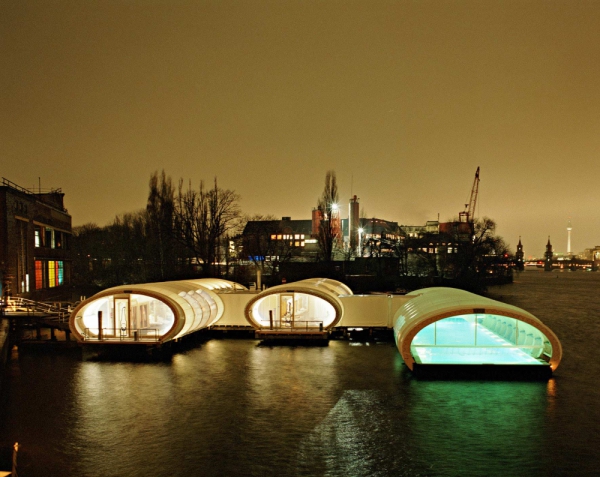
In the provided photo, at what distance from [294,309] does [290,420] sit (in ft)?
40.6

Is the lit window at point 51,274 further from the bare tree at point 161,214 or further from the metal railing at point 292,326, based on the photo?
the metal railing at point 292,326

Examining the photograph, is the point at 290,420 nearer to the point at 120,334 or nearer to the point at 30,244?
the point at 120,334

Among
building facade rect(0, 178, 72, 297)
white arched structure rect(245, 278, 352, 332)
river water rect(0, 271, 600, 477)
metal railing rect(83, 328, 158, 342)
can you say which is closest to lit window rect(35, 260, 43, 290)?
building facade rect(0, 178, 72, 297)

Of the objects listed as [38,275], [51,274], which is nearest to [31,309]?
[38,275]

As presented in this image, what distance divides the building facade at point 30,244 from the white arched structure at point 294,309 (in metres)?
18.7

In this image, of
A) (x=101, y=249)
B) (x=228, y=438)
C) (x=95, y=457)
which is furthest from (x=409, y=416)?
(x=101, y=249)

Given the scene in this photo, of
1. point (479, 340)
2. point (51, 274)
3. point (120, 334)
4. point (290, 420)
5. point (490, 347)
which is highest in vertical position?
point (51, 274)

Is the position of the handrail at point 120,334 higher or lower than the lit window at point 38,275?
lower

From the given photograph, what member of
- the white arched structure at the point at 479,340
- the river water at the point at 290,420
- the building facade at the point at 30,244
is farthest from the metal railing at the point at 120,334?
the building facade at the point at 30,244

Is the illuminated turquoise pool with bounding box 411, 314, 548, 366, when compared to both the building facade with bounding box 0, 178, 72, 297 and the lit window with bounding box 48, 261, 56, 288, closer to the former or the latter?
the building facade with bounding box 0, 178, 72, 297

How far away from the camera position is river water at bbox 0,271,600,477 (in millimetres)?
10969

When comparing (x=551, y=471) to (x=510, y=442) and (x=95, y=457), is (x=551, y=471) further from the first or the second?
(x=95, y=457)

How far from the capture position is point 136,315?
76.7 feet

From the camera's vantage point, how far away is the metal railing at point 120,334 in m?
22.5
